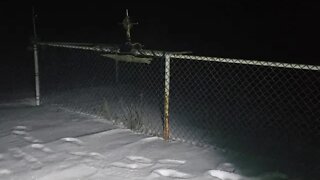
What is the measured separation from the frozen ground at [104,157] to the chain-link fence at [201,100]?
1.47 ft

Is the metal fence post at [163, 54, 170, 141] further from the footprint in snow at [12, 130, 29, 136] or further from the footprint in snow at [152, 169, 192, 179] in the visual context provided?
the footprint in snow at [12, 130, 29, 136]

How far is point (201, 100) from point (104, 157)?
368 cm

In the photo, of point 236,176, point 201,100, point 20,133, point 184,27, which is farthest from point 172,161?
point 184,27

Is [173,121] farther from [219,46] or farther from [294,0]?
[294,0]

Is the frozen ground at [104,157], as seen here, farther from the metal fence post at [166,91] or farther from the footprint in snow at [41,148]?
the metal fence post at [166,91]

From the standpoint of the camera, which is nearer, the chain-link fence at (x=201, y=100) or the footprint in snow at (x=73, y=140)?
the footprint in snow at (x=73, y=140)

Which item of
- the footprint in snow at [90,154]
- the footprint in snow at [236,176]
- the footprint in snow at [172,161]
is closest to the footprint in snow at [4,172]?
the footprint in snow at [90,154]

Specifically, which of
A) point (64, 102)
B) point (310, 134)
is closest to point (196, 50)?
point (64, 102)

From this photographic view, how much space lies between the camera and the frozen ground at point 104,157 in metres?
3.89

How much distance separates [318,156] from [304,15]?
17.0 m

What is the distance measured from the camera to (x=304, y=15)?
787 inches

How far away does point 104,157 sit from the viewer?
14.3 feet

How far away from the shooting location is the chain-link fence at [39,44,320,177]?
202 inches

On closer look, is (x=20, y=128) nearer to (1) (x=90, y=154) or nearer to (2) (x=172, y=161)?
(1) (x=90, y=154)
